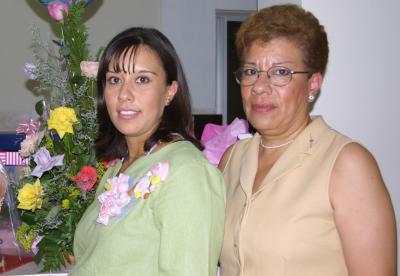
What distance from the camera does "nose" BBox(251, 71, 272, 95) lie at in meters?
1.29

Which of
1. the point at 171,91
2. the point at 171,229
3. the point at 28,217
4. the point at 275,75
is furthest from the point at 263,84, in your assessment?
the point at 28,217

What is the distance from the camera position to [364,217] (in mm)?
1126

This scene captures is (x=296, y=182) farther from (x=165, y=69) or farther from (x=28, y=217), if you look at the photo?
(x=28, y=217)

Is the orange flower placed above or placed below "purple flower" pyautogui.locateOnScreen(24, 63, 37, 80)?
below

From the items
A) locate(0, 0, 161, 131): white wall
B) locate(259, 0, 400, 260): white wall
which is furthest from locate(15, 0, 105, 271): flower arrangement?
locate(0, 0, 161, 131): white wall

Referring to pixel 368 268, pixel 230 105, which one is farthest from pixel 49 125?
pixel 230 105

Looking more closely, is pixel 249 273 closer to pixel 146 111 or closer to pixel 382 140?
pixel 146 111

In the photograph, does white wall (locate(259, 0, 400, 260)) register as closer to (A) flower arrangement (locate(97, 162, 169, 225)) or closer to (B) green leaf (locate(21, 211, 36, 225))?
(A) flower arrangement (locate(97, 162, 169, 225))

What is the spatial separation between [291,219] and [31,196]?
0.70 m

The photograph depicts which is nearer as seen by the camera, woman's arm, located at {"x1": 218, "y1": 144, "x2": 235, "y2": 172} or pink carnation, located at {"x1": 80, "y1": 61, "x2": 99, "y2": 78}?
pink carnation, located at {"x1": 80, "y1": 61, "x2": 99, "y2": 78}

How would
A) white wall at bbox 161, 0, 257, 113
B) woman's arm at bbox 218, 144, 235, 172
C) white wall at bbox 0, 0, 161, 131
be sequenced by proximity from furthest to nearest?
white wall at bbox 161, 0, 257, 113 < white wall at bbox 0, 0, 161, 131 < woman's arm at bbox 218, 144, 235, 172

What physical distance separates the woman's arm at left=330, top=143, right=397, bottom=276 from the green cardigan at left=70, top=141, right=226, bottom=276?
0.92 feet

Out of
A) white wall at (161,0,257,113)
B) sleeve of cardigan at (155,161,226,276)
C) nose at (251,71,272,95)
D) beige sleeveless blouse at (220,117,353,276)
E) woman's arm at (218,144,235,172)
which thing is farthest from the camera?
white wall at (161,0,257,113)

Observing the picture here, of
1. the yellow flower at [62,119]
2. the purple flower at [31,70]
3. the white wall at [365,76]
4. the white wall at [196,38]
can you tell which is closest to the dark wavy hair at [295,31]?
the white wall at [365,76]
